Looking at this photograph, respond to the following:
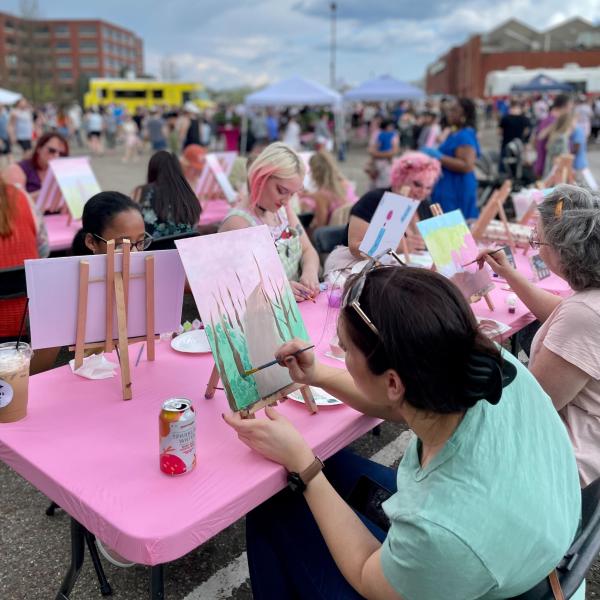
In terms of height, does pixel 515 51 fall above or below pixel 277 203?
above

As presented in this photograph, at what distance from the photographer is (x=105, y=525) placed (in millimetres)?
1322

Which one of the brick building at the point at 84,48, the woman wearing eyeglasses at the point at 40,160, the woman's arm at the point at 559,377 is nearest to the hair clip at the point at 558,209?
the woman's arm at the point at 559,377

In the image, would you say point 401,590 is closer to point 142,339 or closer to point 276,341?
point 276,341

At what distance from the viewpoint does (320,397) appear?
6.23ft

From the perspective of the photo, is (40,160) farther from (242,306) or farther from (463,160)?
(242,306)

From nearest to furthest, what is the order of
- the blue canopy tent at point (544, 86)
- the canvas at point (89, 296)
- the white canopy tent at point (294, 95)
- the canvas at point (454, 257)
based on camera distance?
the canvas at point (89, 296), the canvas at point (454, 257), the white canopy tent at point (294, 95), the blue canopy tent at point (544, 86)

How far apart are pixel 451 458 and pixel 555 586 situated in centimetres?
33

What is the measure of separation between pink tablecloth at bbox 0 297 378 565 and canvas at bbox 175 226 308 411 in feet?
0.49

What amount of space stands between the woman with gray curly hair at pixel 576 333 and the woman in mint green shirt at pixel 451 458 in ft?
1.84

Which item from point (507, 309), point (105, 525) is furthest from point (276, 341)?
point (507, 309)

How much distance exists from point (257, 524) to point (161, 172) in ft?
10.6

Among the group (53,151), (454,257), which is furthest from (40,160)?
(454,257)

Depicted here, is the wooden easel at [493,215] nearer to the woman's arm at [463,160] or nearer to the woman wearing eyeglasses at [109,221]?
the woman's arm at [463,160]

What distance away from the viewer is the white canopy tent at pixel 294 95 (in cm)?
1559
